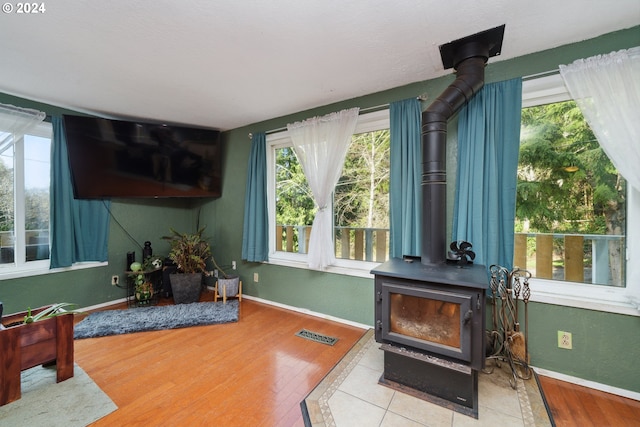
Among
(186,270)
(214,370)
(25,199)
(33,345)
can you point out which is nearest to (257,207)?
(186,270)

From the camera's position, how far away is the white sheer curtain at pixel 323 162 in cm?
Answer: 262

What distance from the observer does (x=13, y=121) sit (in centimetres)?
247

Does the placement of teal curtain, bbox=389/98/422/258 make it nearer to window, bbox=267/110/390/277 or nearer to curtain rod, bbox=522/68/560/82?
window, bbox=267/110/390/277

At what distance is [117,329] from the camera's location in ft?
8.01

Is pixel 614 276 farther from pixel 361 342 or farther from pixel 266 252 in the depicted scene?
pixel 266 252

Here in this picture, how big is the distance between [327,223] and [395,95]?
1.40 metres

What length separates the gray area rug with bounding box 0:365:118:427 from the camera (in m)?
1.42

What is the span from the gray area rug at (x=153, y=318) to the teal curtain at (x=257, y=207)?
2.24ft

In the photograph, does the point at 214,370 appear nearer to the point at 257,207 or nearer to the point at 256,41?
the point at 257,207

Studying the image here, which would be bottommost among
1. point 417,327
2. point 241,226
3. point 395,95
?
point 417,327

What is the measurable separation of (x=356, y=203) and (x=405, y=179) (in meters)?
0.63

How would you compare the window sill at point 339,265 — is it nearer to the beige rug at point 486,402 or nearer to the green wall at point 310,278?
the green wall at point 310,278

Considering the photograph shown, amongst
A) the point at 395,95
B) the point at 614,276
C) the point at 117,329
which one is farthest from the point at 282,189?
the point at 614,276

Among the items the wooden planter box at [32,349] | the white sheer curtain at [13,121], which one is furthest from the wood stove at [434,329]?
the white sheer curtain at [13,121]
